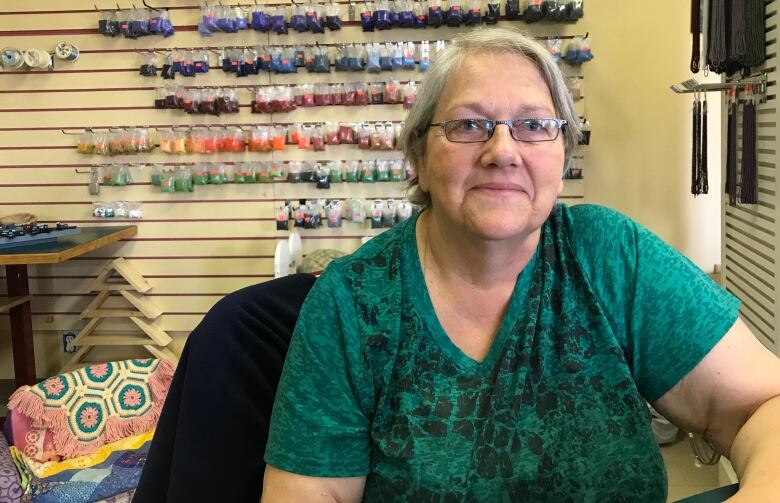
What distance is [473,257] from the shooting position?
4.40ft

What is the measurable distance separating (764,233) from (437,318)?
216 cm

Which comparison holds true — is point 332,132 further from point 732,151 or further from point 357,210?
point 732,151

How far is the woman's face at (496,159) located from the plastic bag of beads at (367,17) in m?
2.94

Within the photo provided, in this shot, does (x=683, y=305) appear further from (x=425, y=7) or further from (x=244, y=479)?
(x=425, y=7)

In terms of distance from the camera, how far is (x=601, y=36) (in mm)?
4141

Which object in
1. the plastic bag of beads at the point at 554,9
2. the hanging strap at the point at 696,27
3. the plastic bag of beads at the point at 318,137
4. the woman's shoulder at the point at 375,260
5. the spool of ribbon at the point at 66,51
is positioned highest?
the plastic bag of beads at the point at 554,9

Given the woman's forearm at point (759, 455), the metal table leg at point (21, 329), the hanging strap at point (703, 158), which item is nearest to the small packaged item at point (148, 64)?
the metal table leg at point (21, 329)

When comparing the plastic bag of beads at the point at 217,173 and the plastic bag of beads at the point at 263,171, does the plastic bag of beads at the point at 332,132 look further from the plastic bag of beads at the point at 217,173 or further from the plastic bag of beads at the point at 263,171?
the plastic bag of beads at the point at 217,173

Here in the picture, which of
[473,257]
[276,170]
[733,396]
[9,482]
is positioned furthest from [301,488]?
[276,170]

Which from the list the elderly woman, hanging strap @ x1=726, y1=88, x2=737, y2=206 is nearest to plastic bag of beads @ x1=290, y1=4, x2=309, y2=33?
hanging strap @ x1=726, y1=88, x2=737, y2=206

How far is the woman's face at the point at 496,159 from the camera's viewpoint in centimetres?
127

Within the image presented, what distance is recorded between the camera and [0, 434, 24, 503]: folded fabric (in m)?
2.37

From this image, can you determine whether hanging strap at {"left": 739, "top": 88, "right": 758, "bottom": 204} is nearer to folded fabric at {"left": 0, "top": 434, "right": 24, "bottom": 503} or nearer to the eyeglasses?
the eyeglasses

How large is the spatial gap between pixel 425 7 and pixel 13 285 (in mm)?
3246
